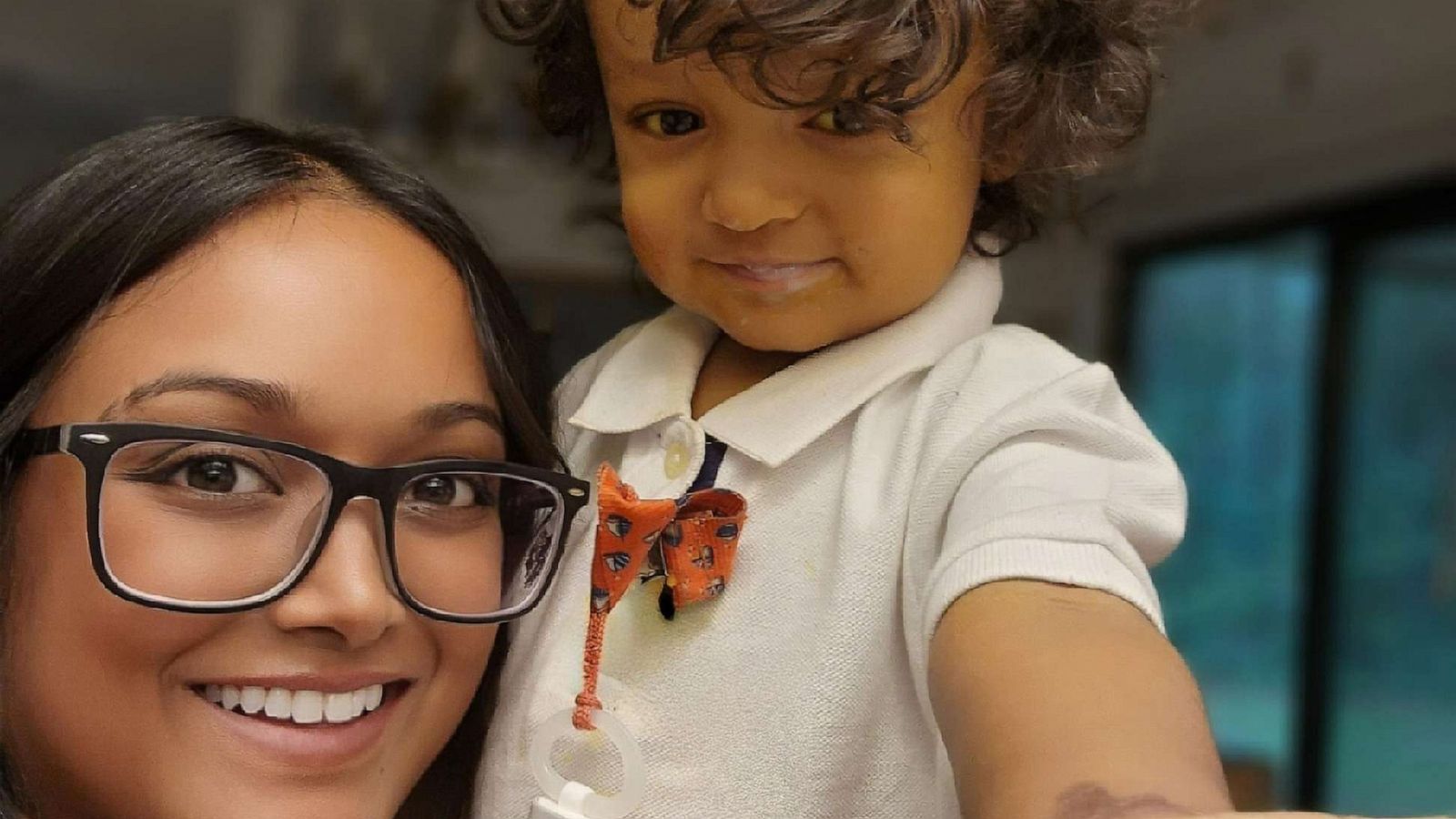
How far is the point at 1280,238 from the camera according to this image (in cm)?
322

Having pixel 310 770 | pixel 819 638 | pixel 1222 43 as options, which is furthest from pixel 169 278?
pixel 1222 43

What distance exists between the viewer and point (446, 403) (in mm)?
697

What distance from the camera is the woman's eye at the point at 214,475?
25.1 inches

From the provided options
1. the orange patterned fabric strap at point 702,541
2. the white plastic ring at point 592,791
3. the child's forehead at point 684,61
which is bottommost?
the white plastic ring at point 592,791

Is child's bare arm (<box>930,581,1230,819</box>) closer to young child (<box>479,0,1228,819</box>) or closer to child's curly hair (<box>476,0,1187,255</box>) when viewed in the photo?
young child (<box>479,0,1228,819</box>)

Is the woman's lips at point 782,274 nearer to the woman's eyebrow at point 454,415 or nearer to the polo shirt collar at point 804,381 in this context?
the polo shirt collar at point 804,381

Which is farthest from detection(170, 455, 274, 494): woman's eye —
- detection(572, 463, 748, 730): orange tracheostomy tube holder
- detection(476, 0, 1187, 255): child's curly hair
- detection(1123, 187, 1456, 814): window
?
detection(1123, 187, 1456, 814): window

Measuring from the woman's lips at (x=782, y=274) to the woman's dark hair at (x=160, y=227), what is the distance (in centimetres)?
15

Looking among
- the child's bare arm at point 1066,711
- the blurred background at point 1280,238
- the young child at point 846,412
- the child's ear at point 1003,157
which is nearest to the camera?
the child's bare arm at point 1066,711

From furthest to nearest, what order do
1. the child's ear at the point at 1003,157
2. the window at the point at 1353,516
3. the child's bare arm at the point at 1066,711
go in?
the window at the point at 1353,516, the child's ear at the point at 1003,157, the child's bare arm at the point at 1066,711

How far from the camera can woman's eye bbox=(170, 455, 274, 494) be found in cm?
64

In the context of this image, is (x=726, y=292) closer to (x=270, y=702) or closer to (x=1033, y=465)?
(x=1033, y=465)

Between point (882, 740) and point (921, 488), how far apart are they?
0.12 metres

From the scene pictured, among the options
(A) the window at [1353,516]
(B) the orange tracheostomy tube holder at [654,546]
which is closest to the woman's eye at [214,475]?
(B) the orange tracheostomy tube holder at [654,546]
